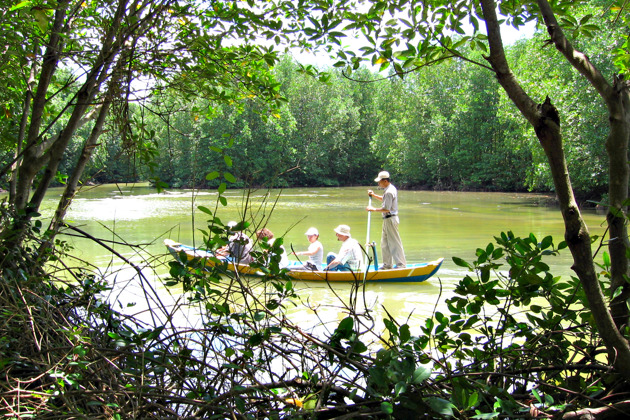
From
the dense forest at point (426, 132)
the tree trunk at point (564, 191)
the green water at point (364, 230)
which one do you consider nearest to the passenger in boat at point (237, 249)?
the tree trunk at point (564, 191)

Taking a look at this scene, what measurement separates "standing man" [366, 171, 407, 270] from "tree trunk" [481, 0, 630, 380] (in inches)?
287

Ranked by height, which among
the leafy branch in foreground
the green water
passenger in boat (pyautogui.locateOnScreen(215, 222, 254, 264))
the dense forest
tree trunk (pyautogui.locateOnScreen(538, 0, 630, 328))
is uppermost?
the dense forest

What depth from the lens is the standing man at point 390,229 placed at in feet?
29.3

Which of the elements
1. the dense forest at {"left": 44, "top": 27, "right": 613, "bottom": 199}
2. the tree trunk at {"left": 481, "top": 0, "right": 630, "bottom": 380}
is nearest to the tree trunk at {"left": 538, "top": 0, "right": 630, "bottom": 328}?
the tree trunk at {"left": 481, "top": 0, "right": 630, "bottom": 380}

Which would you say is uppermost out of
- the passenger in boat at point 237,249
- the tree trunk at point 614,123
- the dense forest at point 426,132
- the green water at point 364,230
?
the dense forest at point 426,132

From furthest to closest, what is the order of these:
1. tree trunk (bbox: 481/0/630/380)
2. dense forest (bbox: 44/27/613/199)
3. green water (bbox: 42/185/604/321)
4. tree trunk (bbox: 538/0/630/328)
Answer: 1. dense forest (bbox: 44/27/613/199)
2. green water (bbox: 42/185/604/321)
3. tree trunk (bbox: 538/0/630/328)
4. tree trunk (bbox: 481/0/630/380)

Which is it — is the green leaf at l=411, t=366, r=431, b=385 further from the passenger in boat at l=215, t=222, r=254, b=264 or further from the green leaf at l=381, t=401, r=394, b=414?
the passenger in boat at l=215, t=222, r=254, b=264

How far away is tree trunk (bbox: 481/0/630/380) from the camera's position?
1.38 m

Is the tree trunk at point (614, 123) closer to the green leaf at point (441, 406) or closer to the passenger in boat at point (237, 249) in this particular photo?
the green leaf at point (441, 406)

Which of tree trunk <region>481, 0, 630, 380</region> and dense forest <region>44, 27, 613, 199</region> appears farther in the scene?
dense forest <region>44, 27, 613, 199</region>

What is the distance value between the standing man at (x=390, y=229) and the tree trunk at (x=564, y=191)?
287 inches

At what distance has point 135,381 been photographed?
75.9 inches

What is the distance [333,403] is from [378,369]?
0.31m

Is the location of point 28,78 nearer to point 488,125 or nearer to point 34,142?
point 34,142
